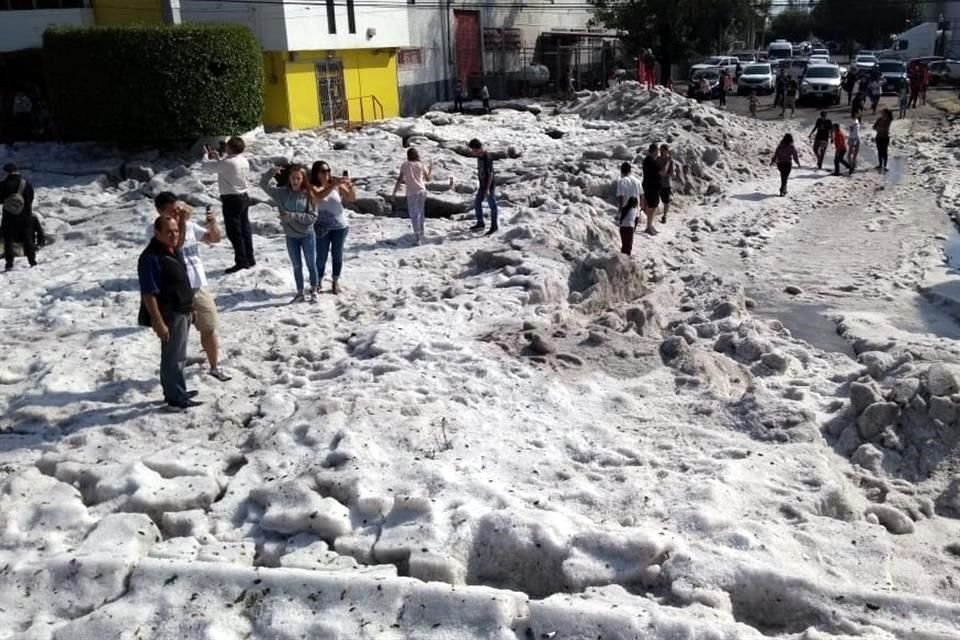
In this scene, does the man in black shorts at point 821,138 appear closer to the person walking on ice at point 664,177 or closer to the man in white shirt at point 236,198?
the person walking on ice at point 664,177

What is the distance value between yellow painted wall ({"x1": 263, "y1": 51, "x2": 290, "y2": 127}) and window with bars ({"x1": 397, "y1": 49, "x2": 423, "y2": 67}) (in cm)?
733

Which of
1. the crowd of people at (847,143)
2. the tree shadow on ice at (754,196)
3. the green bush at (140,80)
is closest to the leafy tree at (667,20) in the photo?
the crowd of people at (847,143)

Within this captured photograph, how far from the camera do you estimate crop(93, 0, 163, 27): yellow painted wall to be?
2436cm

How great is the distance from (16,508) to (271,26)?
19.9 metres

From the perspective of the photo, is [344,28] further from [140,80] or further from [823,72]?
[823,72]

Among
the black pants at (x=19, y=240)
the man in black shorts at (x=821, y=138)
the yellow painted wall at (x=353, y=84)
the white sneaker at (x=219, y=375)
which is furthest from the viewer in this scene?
the yellow painted wall at (x=353, y=84)

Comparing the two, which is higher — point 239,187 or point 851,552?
point 239,187

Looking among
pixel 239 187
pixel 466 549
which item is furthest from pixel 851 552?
pixel 239 187

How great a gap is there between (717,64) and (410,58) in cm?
1884

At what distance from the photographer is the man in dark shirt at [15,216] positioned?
39.5 ft

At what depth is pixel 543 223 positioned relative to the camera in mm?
12914

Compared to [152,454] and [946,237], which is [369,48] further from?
[152,454]

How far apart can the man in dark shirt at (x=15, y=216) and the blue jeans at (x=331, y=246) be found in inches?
175

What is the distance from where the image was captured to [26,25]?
2353cm
